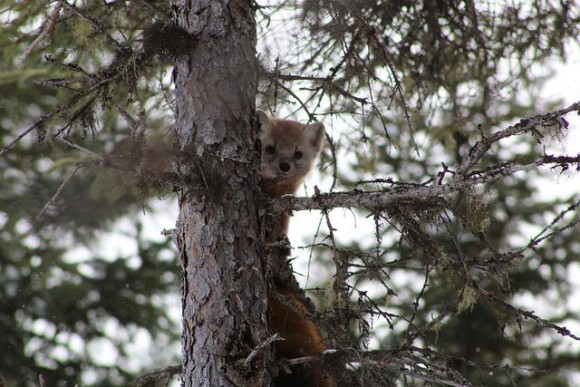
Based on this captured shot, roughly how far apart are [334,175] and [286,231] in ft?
A: 3.41

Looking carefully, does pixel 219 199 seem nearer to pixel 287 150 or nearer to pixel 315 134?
pixel 287 150

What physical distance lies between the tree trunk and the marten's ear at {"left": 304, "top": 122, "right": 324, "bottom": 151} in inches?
105

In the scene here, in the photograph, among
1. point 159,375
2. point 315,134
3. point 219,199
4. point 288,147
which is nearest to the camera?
point 219,199

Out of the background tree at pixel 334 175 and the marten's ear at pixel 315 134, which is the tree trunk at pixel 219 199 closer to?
the background tree at pixel 334 175

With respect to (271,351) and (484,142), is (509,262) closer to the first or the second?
(484,142)

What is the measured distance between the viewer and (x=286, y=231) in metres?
6.25

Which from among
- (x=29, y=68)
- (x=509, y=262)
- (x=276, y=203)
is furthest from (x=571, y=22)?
(x=29, y=68)

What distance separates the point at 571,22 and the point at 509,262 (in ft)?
11.8

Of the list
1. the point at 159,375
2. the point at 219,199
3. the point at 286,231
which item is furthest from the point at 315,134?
the point at 159,375

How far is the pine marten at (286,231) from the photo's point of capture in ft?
15.4

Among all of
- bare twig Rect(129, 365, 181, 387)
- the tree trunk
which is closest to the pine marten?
the tree trunk

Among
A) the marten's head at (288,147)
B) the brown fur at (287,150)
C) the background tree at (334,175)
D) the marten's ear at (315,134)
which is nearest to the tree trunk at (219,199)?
the background tree at (334,175)

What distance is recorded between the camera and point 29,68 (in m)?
8.20

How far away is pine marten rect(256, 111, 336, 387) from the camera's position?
4.70 m
